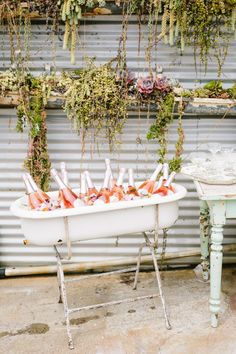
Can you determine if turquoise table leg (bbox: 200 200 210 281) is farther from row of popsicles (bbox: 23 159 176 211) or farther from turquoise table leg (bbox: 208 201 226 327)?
turquoise table leg (bbox: 208 201 226 327)

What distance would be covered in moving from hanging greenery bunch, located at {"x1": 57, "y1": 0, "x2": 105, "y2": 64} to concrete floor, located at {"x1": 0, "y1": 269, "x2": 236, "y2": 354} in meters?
2.37

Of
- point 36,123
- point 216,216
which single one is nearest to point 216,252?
point 216,216

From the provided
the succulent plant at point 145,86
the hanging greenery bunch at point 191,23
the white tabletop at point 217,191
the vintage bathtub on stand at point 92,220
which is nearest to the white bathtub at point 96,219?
the vintage bathtub on stand at point 92,220

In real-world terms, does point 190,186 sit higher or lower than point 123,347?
higher

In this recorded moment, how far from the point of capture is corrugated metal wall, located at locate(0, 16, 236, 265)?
5.24m

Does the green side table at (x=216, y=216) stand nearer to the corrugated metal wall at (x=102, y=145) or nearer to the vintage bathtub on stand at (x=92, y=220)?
the vintage bathtub on stand at (x=92, y=220)

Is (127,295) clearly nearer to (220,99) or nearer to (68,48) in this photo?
(220,99)

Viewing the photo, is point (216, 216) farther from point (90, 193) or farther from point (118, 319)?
point (118, 319)

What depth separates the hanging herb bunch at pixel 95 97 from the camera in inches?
193

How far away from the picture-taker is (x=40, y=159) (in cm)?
524

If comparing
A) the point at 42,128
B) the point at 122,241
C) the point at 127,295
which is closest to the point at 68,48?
the point at 42,128

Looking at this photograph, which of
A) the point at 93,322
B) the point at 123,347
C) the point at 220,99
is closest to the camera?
the point at 123,347

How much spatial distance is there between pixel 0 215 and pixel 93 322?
5.42 feet

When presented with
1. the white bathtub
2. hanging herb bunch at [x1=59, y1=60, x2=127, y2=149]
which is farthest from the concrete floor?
hanging herb bunch at [x1=59, y1=60, x2=127, y2=149]
